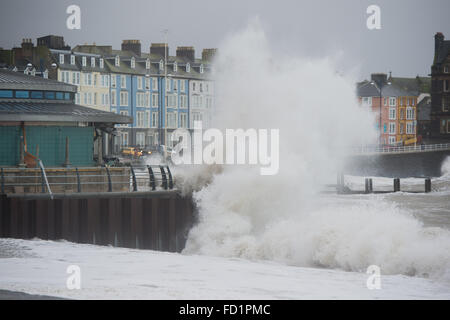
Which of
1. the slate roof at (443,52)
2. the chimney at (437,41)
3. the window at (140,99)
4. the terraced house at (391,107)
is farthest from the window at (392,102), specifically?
the window at (140,99)

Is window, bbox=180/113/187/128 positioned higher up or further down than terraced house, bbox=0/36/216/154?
further down

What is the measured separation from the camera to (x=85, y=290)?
14.5 metres

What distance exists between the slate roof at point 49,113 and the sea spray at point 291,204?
188 inches

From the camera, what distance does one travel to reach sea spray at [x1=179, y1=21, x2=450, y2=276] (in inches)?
823

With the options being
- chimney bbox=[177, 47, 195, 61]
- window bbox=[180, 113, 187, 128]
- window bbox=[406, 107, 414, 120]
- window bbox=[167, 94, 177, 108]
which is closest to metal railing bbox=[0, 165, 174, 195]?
window bbox=[167, 94, 177, 108]

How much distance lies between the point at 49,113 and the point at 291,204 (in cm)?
918

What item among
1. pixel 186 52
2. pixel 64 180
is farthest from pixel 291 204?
pixel 186 52

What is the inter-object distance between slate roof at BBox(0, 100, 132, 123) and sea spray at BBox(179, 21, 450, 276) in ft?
15.7

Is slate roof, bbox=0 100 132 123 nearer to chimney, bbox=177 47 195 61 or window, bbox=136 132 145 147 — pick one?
window, bbox=136 132 145 147

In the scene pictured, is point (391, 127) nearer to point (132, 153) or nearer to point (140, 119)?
point (140, 119)

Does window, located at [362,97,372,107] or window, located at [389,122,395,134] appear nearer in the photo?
window, located at [362,97,372,107]

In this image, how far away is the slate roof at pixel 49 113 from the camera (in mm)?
27734

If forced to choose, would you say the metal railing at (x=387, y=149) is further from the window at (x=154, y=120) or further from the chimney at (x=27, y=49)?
the chimney at (x=27, y=49)
